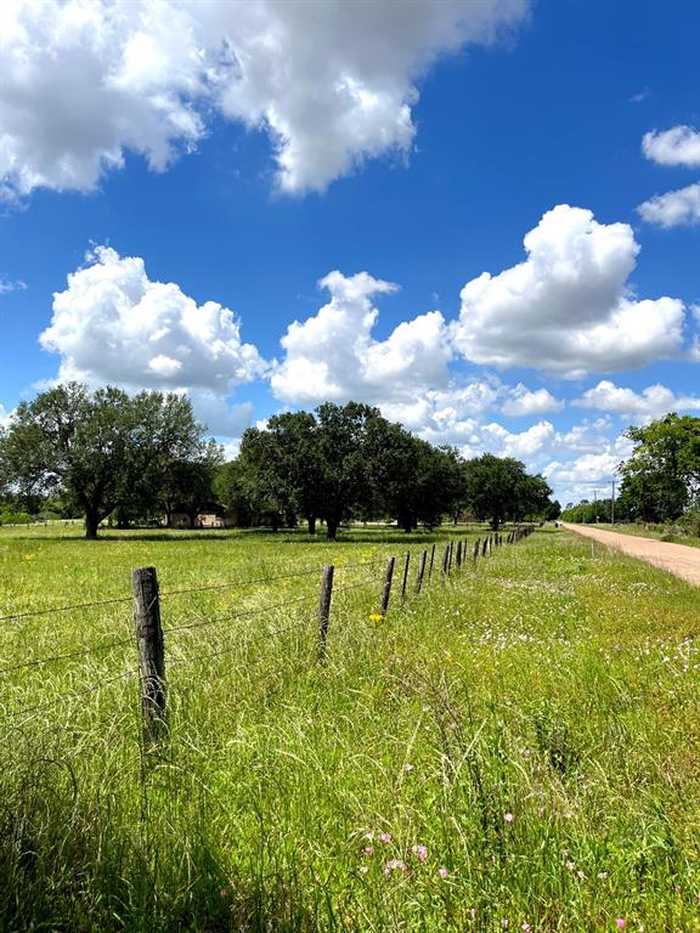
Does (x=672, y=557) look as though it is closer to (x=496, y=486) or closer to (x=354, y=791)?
(x=354, y=791)

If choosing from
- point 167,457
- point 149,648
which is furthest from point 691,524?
point 149,648

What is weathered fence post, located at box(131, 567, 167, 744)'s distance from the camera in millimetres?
4863

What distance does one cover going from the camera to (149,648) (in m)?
4.95

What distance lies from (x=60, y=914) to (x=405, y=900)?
67.4 inches

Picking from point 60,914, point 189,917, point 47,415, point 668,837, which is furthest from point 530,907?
point 47,415

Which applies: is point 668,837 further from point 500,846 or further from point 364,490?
point 364,490

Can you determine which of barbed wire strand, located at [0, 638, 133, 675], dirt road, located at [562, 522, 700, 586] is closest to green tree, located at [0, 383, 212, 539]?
dirt road, located at [562, 522, 700, 586]

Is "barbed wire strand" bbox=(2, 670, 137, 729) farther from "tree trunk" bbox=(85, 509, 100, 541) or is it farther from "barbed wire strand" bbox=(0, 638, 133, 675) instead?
"tree trunk" bbox=(85, 509, 100, 541)

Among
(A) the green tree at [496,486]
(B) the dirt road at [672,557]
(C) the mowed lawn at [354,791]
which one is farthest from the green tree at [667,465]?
(C) the mowed lawn at [354,791]

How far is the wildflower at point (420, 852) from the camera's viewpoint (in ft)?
10.5

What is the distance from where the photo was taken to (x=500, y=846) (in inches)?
130

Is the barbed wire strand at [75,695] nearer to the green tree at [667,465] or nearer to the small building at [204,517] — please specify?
Answer: the green tree at [667,465]

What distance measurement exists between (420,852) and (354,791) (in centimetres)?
96

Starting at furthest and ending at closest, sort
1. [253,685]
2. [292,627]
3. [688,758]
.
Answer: [292,627]
[253,685]
[688,758]
